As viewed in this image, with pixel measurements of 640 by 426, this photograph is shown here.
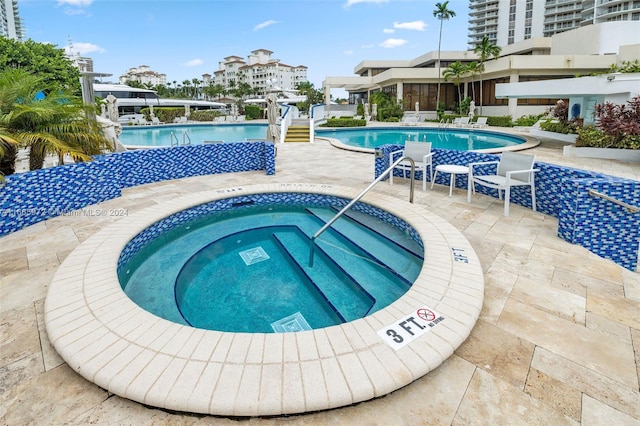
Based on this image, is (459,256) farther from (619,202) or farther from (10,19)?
(10,19)

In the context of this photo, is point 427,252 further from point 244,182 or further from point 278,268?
point 244,182

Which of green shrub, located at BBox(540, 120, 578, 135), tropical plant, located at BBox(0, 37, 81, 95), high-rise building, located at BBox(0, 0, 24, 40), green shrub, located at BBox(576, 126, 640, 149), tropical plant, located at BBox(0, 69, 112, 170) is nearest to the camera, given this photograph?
tropical plant, located at BBox(0, 69, 112, 170)

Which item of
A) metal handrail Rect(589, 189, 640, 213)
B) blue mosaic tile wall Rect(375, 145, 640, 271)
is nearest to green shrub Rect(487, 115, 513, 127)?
blue mosaic tile wall Rect(375, 145, 640, 271)

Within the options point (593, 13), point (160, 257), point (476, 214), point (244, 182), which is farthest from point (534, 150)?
point (593, 13)

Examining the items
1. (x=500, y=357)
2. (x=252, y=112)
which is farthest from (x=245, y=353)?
(x=252, y=112)

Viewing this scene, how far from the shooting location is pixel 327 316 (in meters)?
3.75

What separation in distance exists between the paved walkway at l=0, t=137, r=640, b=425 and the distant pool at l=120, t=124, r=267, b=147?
1562 cm

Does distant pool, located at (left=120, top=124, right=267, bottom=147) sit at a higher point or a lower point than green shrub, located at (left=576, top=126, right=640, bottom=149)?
higher

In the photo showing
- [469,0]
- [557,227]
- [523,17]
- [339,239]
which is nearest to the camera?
[557,227]

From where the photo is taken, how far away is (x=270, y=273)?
4.61 metres

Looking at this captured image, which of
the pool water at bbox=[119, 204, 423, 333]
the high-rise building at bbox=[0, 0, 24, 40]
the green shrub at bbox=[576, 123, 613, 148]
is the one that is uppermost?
the high-rise building at bbox=[0, 0, 24, 40]

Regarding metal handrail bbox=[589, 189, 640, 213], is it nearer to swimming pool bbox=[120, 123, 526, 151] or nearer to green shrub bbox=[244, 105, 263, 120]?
swimming pool bbox=[120, 123, 526, 151]

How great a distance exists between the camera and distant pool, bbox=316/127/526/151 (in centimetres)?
1684

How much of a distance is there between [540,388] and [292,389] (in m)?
1.64
